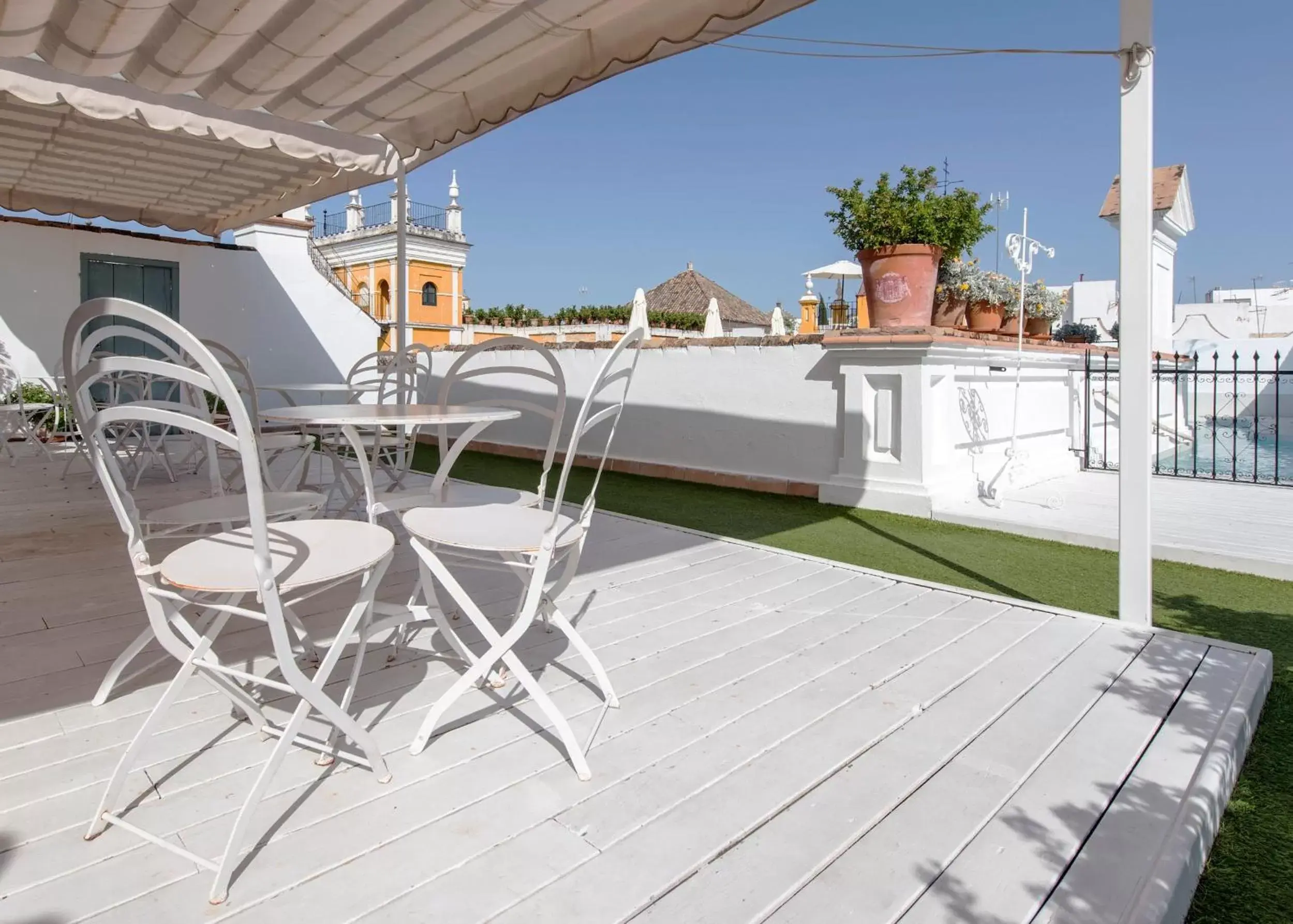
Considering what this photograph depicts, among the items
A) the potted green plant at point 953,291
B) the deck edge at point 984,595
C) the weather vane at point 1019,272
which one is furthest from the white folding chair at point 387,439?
the potted green plant at point 953,291

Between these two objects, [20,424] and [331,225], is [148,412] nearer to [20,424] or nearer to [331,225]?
[20,424]

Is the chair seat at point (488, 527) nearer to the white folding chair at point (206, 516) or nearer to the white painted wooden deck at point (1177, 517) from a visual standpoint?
the white folding chair at point (206, 516)

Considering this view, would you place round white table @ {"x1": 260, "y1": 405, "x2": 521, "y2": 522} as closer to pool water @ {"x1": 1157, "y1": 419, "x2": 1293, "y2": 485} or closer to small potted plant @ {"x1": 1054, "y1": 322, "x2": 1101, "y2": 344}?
pool water @ {"x1": 1157, "y1": 419, "x2": 1293, "y2": 485}

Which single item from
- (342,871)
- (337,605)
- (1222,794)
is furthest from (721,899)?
(337,605)

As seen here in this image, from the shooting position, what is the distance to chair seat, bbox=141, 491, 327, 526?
6.73ft

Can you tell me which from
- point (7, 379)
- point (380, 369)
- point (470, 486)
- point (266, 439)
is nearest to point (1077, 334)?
point (380, 369)

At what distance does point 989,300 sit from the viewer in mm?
6340

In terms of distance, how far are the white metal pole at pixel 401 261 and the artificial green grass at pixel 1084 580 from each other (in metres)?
1.60

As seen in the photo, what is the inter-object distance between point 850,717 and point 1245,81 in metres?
18.9

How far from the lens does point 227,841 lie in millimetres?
1500

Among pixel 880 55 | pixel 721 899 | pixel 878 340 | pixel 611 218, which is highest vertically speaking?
pixel 611 218

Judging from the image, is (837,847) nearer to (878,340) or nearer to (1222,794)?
(1222,794)

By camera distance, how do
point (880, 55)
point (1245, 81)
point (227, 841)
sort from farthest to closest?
point (1245, 81) → point (880, 55) → point (227, 841)

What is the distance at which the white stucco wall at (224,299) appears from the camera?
918 centimetres
